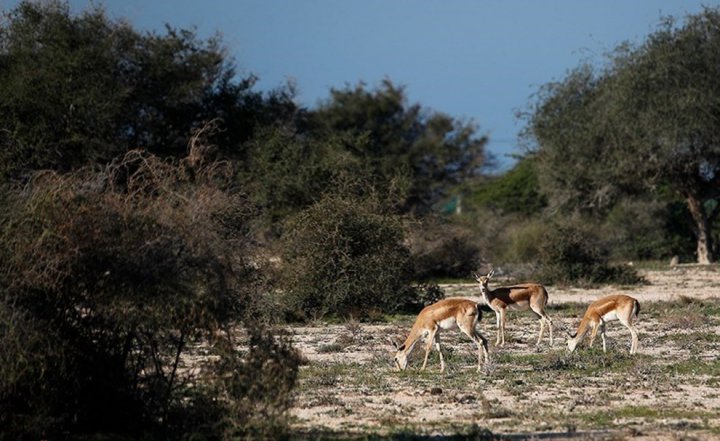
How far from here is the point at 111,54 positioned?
4544cm

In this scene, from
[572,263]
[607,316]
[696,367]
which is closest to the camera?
[696,367]

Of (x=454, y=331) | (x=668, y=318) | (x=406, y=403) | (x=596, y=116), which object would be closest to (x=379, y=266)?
(x=454, y=331)

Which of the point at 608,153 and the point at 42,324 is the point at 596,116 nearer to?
the point at 608,153

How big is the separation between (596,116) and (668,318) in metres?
25.7

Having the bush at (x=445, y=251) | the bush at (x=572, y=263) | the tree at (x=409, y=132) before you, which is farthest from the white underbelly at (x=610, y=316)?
the tree at (x=409, y=132)

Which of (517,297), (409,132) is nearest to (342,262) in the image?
(517,297)

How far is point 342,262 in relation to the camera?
92.3 ft

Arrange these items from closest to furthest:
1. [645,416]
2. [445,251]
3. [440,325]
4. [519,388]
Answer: [645,416] → [519,388] → [440,325] → [445,251]

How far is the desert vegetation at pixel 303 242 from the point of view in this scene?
12.1 m

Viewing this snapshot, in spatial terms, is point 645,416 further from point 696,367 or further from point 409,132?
point 409,132

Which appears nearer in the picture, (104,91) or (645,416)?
(645,416)

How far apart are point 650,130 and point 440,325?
30.9 metres

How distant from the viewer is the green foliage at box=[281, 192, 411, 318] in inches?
1087

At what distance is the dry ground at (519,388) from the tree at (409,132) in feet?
127
